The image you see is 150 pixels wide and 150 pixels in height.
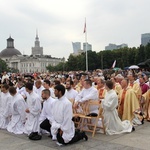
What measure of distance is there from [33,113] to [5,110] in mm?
1468

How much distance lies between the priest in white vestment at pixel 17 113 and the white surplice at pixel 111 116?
2598 mm

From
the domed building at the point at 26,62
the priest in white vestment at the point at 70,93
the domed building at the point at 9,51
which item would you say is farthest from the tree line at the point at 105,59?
the domed building at the point at 9,51

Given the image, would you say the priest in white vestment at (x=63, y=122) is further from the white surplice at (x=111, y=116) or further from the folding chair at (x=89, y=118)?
the white surplice at (x=111, y=116)

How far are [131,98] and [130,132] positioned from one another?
5.00 feet

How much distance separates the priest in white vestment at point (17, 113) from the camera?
8281 millimetres

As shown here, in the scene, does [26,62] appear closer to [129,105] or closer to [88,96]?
[129,105]

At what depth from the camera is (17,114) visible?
8.48 m

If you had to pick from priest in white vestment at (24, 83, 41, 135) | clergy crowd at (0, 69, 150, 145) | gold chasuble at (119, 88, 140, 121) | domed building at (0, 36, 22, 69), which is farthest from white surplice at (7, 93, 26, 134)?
domed building at (0, 36, 22, 69)

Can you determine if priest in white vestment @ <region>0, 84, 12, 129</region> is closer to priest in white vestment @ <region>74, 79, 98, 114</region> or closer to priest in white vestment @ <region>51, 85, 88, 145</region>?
priest in white vestment @ <region>74, 79, 98, 114</region>

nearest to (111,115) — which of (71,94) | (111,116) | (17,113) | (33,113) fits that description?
(111,116)

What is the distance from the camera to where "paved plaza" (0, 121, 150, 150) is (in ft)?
21.0

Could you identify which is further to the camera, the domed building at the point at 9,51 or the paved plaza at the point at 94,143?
the domed building at the point at 9,51

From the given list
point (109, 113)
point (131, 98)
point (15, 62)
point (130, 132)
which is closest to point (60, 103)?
point (109, 113)

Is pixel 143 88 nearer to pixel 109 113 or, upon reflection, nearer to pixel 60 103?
pixel 109 113
